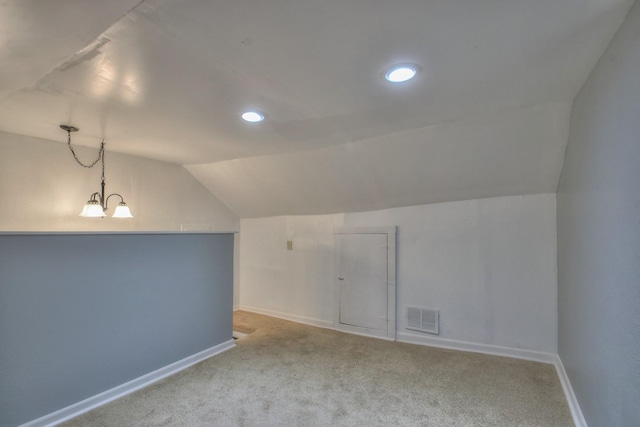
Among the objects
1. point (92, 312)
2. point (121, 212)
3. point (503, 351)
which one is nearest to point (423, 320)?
point (503, 351)

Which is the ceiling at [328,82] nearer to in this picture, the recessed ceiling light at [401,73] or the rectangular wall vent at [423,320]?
the recessed ceiling light at [401,73]

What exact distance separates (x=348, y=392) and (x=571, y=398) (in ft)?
5.40

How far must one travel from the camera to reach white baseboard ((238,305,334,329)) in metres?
4.37

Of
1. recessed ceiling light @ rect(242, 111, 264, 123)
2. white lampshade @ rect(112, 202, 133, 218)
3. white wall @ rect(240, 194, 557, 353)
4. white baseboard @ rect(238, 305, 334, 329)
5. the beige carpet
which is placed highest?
recessed ceiling light @ rect(242, 111, 264, 123)

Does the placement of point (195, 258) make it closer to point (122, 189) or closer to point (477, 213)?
point (122, 189)

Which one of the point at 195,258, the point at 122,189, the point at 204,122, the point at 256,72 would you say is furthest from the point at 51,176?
the point at 256,72

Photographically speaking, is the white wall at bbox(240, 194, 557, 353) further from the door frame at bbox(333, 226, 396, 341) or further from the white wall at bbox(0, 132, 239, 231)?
the white wall at bbox(0, 132, 239, 231)

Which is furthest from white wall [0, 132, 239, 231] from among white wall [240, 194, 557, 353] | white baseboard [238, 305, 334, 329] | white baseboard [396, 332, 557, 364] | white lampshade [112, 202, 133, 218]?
white baseboard [396, 332, 557, 364]

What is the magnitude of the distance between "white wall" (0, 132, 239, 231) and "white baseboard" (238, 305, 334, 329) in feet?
5.13

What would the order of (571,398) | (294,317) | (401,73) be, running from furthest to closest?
(294,317)
(571,398)
(401,73)

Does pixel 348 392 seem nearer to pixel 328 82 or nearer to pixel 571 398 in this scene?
pixel 571 398

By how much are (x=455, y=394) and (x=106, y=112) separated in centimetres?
356

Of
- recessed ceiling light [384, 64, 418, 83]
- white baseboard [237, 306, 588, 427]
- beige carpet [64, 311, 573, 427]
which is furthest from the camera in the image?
white baseboard [237, 306, 588, 427]

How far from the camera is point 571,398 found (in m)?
2.35
